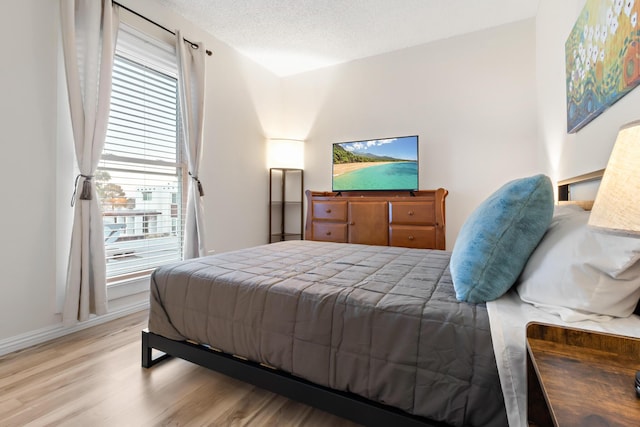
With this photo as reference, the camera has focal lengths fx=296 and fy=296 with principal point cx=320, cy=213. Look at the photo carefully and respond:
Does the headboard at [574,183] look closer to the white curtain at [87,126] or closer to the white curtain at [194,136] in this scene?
the white curtain at [194,136]

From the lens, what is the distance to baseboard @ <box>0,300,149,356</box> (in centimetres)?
182

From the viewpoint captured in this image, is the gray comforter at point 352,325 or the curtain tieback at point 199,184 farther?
the curtain tieback at point 199,184

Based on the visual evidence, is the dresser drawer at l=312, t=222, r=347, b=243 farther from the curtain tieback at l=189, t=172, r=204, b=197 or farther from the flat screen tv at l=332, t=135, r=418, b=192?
the curtain tieback at l=189, t=172, r=204, b=197

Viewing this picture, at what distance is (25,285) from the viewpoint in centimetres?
191

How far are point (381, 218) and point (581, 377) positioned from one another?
265 cm

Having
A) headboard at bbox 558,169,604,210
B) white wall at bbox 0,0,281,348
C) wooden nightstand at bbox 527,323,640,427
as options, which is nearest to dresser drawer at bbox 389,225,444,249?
headboard at bbox 558,169,604,210

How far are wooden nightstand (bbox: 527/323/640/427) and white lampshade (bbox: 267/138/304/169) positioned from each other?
356 centimetres

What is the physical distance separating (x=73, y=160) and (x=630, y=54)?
310 centimetres

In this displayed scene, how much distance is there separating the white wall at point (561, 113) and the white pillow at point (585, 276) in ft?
1.95

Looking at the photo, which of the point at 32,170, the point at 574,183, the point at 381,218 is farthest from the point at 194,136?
the point at 574,183

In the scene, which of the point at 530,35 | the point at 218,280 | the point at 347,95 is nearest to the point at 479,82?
the point at 530,35

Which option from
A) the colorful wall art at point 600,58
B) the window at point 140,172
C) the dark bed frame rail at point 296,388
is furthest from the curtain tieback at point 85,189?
the colorful wall art at point 600,58

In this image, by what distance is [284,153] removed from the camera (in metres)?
3.97

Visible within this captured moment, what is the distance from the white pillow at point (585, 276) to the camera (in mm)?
765
